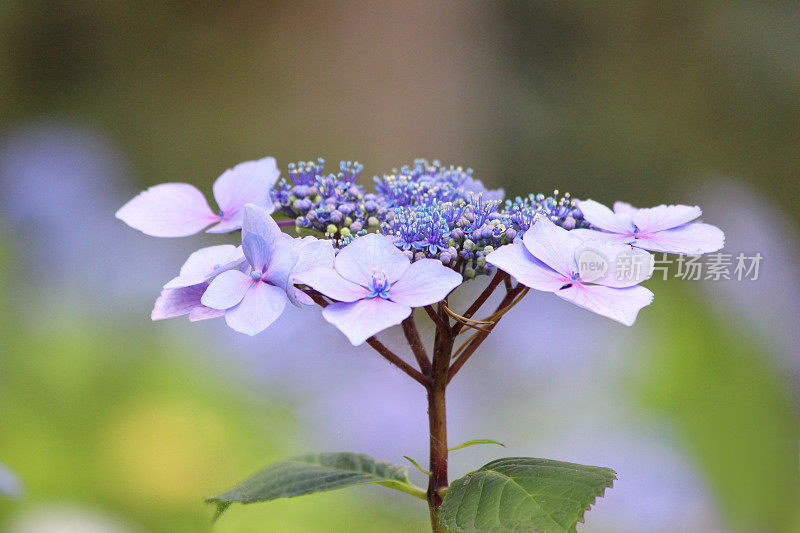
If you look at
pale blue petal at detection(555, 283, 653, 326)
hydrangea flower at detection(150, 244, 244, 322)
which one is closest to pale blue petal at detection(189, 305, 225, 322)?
hydrangea flower at detection(150, 244, 244, 322)

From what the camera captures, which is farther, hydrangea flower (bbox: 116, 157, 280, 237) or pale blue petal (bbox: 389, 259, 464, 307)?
hydrangea flower (bbox: 116, 157, 280, 237)

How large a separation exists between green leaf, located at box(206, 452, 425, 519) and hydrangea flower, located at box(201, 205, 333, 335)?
17cm

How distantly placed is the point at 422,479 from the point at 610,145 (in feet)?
4.92

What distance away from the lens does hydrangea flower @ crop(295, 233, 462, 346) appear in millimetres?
448

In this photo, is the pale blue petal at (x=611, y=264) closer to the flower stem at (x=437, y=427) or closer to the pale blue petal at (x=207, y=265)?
the flower stem at (x=437, y=427)

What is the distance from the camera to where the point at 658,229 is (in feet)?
1.84

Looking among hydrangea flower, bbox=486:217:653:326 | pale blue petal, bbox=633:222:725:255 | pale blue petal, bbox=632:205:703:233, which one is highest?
pale blue petal, bbox=632:205:703:233

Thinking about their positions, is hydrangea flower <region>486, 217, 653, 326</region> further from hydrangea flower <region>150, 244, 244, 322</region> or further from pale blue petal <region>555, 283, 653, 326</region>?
hydrangea flower <region>150, 244, 244, 322</region>

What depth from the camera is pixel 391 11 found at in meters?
2.13

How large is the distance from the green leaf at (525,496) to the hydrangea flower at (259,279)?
0.19m

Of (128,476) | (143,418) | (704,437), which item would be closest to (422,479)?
(128,476)

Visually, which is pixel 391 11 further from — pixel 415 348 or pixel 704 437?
pixel 415 348

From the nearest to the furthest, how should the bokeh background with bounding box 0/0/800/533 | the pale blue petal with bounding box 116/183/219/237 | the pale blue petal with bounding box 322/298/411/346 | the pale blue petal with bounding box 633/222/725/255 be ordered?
the pale blue petal with bounding box 322/298/411/346
the pale blue petal with bounding box 633/222/725/255
the pale blue petal with bounding box 116/183/219/237
the bokeh background with bounding box 0/0/800/533

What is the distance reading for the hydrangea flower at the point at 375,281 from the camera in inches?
17.6
